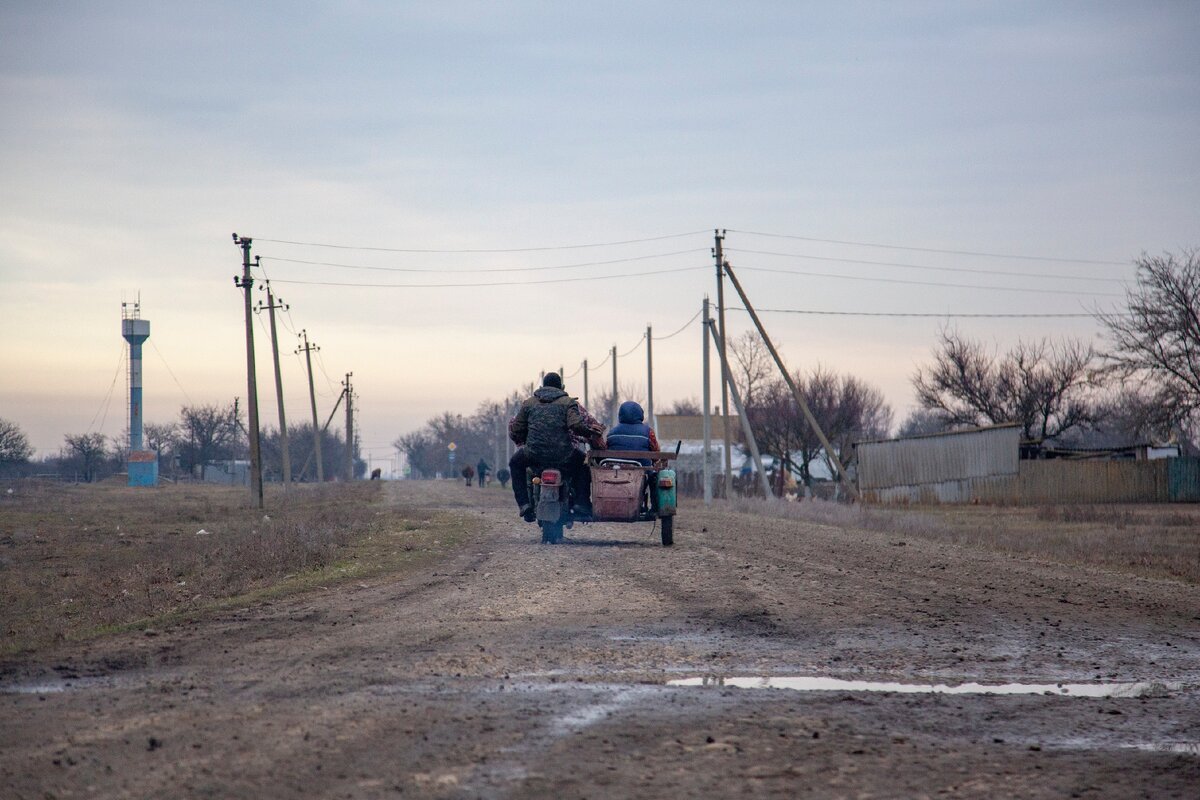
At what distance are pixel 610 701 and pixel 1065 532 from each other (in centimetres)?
2241

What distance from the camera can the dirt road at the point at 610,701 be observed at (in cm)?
446

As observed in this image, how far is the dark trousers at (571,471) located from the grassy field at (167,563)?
5.16ft

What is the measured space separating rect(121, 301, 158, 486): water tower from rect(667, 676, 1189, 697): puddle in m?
94.1

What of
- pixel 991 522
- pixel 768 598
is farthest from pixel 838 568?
pixel 991 522

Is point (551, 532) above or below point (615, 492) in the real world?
below

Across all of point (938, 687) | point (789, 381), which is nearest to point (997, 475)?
point (789, 381)

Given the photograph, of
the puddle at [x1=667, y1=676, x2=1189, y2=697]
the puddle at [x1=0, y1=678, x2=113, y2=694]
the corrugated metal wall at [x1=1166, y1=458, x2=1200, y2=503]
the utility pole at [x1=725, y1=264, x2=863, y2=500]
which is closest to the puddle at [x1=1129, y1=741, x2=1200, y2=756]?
the puddle at [x1=667, y1=676, x2=1189, y2=697]

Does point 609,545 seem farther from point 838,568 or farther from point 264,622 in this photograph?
point 264,622

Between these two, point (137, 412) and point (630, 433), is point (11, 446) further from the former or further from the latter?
point (630, 433)

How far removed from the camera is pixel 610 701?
581 cm

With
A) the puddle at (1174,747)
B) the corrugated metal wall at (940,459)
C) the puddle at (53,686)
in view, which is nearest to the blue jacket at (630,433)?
the puddle at (53,686)

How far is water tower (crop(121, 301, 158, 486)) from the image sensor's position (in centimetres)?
9631

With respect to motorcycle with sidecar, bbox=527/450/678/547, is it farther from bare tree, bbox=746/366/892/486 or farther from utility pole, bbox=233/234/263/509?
bare tree, bbox=746/366/892/486

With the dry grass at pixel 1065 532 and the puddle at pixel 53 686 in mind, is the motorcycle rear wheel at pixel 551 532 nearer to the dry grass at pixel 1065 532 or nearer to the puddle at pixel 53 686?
the dry grass at pixel 1065 532
